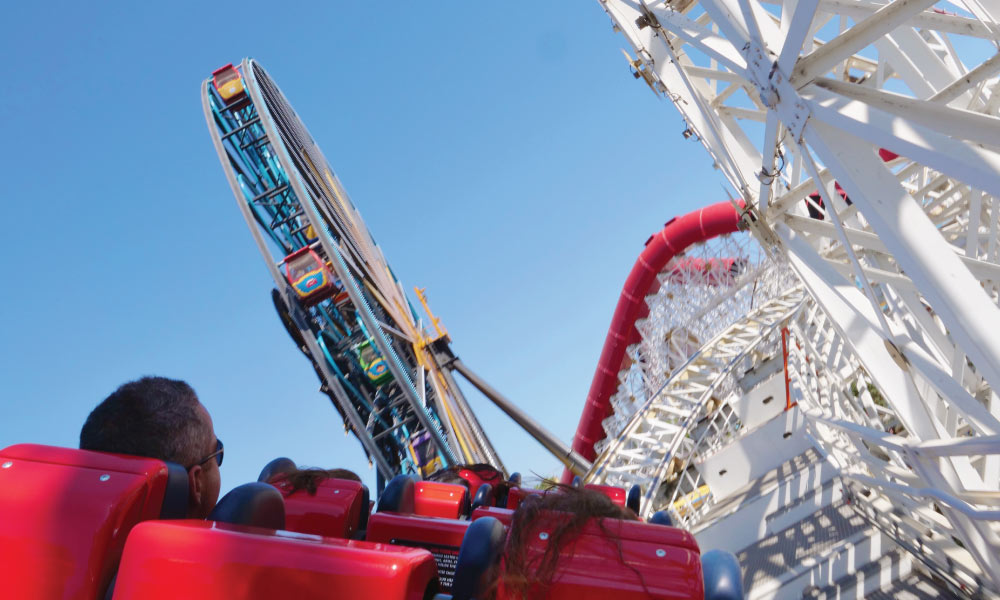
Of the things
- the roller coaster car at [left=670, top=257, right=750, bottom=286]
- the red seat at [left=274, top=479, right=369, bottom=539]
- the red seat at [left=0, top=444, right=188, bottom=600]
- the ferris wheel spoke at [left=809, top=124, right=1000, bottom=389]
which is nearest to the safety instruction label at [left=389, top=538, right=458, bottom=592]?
the red seat at [left=274, top=479, right=369, bottom=539]

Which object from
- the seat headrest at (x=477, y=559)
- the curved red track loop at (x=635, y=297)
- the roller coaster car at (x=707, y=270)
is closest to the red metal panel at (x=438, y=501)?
the seat headrest at (x=477, y=559)

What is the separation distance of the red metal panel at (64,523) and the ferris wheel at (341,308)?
16.1 m

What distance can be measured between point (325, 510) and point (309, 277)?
15899 mm

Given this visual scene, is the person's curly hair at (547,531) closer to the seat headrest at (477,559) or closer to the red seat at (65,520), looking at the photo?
the seat headrest at (477,559)

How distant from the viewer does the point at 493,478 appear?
6.82m

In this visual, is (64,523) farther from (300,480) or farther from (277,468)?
(277,468)

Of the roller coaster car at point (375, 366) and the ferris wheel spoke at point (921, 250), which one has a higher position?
the roller coaster car at point (375, 366)

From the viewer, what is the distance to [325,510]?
3.17m

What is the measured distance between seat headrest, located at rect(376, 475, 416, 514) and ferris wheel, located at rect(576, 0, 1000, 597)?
8.10 ft

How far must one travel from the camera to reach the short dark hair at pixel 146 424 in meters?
2.18

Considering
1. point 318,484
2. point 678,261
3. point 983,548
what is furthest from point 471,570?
point 678,261

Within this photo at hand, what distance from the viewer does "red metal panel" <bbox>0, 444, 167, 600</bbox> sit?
1854 mm

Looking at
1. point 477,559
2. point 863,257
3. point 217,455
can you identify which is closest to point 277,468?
point 217,455

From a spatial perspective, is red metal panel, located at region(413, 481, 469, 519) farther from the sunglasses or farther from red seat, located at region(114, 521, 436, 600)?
red seat, located at region(114, 521, 436, 600)
